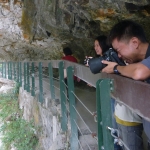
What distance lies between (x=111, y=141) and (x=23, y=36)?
6.42 m

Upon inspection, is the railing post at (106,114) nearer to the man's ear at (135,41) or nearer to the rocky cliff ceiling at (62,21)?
the man's ear at (135,41)

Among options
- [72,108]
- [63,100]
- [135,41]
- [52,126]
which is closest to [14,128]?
[52,126]

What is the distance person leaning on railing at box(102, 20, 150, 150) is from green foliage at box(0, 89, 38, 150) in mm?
3688

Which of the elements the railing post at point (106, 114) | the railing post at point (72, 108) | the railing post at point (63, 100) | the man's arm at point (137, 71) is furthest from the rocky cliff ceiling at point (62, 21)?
the railing post at point (106, 114)

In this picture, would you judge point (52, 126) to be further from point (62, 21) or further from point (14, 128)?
point (14, 128)

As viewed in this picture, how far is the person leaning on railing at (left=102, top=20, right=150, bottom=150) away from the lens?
136 centimetres

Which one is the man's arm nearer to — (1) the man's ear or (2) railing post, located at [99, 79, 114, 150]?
(2) railing post, located at [99, 79, 114, 150]

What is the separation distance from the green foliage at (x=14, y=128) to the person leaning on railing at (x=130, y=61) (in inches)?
145

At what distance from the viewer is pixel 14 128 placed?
6652mm

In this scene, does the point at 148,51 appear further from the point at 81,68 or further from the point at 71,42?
the point at 71,42

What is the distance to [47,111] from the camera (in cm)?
390

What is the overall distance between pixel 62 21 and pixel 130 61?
3780 millimetres

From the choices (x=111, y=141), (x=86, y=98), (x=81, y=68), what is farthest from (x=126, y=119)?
(x=86, y=98)

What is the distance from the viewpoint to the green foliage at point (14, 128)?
5352 mm
